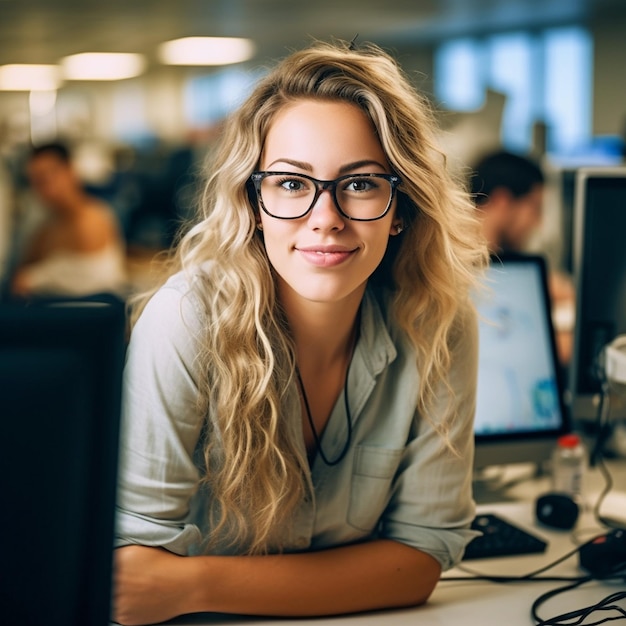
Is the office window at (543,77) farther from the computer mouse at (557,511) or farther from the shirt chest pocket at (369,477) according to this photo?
the shirt chest pocket at (369,477)

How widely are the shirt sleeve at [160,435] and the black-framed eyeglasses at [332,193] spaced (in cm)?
19

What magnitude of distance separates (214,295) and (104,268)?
11.6ft

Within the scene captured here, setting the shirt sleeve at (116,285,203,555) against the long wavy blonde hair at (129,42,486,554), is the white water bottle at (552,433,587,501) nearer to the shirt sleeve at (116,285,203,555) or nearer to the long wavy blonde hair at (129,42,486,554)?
the long wavy blonde hair at (129,42,486,554)

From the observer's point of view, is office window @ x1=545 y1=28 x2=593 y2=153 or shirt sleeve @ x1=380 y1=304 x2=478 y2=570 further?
office window @ x1=545 y1=28 x2=593 y2=153

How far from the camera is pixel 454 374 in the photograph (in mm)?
1207

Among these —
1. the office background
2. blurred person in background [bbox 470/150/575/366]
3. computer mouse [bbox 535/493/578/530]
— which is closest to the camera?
computer mouse [bbox 535/493/578/530]

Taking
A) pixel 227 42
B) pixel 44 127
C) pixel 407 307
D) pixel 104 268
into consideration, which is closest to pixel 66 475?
pixel 407 307

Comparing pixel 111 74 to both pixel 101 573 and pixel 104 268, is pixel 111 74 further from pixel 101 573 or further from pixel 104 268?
pixel 101 573

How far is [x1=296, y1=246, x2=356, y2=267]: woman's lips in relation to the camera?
1067 millimetres

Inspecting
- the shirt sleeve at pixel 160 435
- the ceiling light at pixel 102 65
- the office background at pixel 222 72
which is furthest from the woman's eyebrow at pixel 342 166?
the ceiling light at pixel 102 65

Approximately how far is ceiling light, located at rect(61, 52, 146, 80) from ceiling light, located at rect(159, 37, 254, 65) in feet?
1.47

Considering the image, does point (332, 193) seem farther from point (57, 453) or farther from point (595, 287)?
point (595, 287)

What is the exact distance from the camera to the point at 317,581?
1099 millimetres

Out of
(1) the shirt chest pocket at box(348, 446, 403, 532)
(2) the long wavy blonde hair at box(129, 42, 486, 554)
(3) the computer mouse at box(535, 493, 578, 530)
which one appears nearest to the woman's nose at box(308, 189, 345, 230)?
(2) the long wavy blonde hair at box(129, 42, 486, 554)
